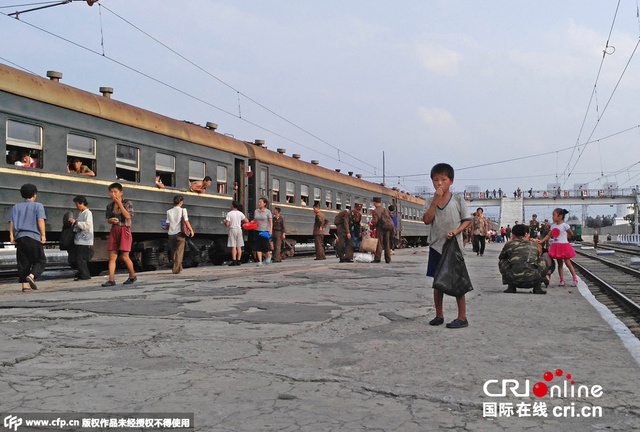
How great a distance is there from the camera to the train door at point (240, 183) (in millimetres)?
15992

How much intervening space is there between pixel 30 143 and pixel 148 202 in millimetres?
2945

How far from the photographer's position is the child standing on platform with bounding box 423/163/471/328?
5.40 metres

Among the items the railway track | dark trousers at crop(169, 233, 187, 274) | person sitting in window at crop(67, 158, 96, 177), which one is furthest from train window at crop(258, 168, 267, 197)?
the railway track

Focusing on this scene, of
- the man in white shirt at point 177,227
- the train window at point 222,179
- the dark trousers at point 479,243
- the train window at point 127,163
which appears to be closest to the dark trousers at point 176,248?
the man in white shirt at point 177,227

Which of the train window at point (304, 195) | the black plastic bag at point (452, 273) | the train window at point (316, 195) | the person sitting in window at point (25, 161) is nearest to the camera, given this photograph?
the black plastic bag at point (452, 273)

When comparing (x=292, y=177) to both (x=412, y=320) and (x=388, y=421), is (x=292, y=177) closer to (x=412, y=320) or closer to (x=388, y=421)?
(x=412, y=320)

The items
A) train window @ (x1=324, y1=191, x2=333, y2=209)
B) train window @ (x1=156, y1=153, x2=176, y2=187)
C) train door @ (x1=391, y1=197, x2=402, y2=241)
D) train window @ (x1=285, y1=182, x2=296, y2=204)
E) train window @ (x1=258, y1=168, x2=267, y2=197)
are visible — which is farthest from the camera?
train door @ (x1=391, y1=197, x2=402, y2=241)

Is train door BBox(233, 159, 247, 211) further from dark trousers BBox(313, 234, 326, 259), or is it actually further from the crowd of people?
dark trousers BBox(313, 234, 326, 259)

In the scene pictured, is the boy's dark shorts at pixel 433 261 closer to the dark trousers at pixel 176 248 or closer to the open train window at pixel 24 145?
the dark trousers at pixel 176 248

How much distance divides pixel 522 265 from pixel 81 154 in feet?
25.1

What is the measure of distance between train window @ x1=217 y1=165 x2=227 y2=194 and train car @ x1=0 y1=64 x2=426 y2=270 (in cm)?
3

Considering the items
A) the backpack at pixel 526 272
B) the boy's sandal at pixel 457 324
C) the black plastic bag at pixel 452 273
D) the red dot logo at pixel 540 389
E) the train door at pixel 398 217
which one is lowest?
the red dot logo at pixel 540 389

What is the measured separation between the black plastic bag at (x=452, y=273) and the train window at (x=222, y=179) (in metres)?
10.4

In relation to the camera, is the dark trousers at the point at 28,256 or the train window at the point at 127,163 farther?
the train window at the point at 127,163
